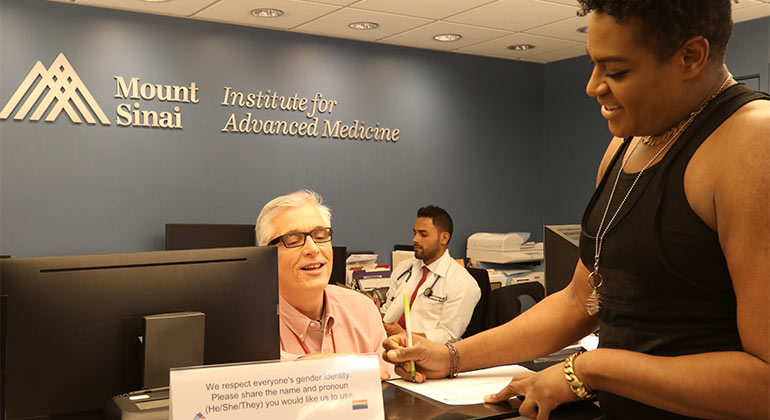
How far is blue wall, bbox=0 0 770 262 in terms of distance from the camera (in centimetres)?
455

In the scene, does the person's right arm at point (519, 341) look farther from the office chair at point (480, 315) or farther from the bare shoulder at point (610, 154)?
the office chair at point (480, 315)

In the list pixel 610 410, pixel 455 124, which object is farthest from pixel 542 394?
pixel 455 124

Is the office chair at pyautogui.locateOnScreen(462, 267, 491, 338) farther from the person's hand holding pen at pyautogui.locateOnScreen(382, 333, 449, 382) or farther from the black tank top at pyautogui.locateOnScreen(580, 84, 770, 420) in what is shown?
the black tank top at pyautogui.locateOnScreen(580, 84, 770, 420)

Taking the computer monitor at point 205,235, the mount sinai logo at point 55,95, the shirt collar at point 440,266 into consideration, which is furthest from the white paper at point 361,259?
the mount sinai logo at point 55,95

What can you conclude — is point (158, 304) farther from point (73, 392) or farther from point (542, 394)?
point (542, 394)

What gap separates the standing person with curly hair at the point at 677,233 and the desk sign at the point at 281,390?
0.31 metres

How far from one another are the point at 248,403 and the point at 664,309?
0.65 metres

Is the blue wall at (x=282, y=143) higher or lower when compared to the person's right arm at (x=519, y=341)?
higher

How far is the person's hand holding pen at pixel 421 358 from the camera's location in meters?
1.40

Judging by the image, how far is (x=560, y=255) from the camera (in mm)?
2541

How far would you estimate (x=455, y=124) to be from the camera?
631 cm

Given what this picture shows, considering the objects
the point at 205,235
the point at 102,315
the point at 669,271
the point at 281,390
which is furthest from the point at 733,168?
the point at 205,235

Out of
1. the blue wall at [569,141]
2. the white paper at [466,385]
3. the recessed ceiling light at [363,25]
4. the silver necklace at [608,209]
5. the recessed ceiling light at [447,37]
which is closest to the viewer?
the silver necklace at [608,209]

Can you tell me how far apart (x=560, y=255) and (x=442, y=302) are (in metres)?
Result: 1.78
